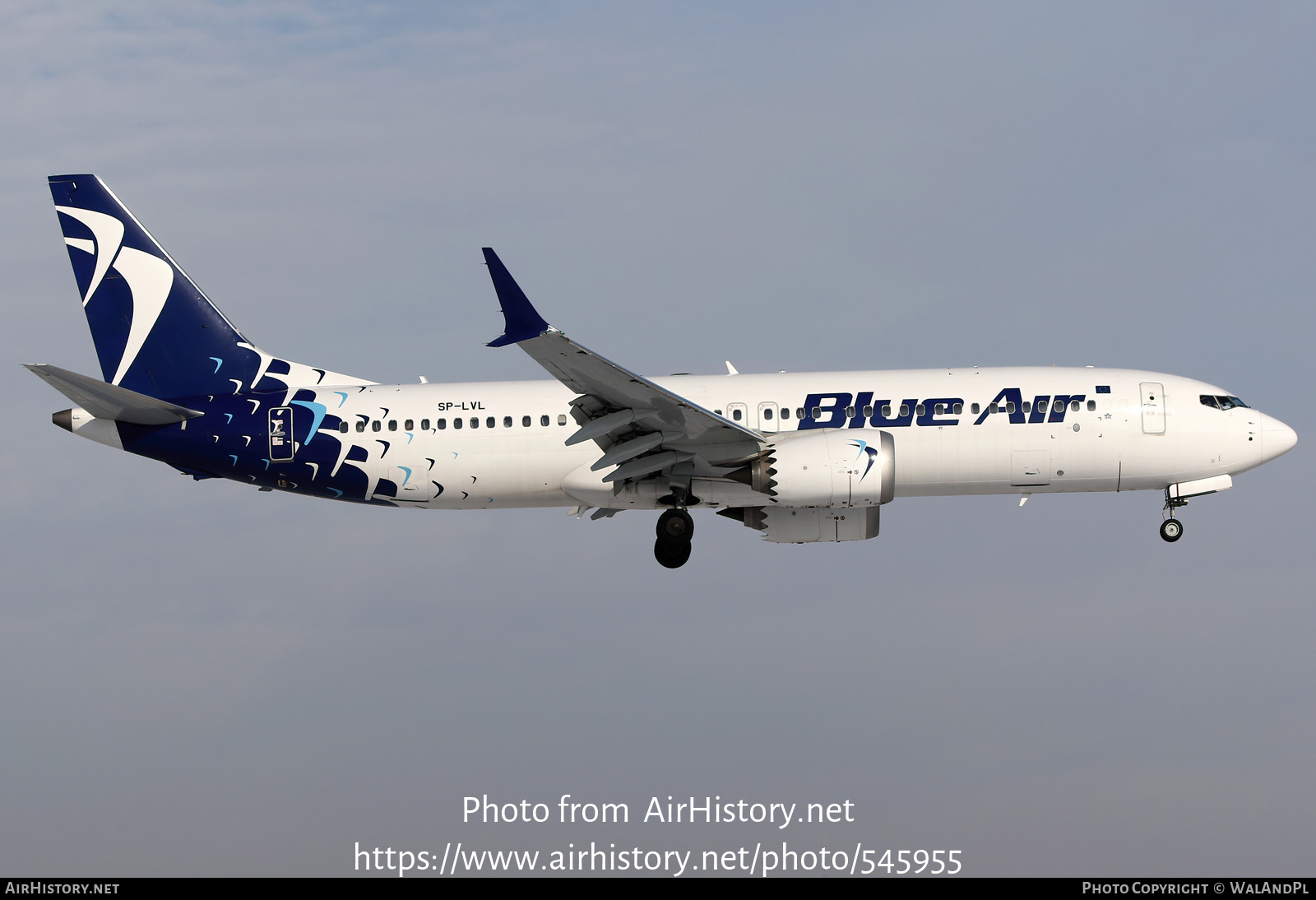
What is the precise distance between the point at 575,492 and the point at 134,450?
11.1 metres

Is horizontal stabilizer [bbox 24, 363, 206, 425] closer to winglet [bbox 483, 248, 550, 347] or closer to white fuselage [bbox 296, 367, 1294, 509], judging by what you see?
white fuselage [bbox 296, 367, 1294, 509]

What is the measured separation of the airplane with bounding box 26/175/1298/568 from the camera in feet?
102

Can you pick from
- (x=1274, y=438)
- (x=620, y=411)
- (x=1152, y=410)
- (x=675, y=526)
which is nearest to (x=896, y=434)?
(x=675, y=526)

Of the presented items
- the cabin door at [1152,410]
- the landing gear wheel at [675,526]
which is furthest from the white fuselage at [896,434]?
the landing gear wheel at [675,526]

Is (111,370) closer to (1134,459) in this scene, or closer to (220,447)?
(220,447)

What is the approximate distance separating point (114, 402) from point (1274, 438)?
94.9 ft

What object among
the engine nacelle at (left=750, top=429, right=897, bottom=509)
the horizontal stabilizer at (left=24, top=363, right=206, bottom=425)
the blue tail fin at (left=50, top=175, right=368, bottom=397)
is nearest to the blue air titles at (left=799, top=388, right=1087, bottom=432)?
the engine nacelle at (left=750, top=429, right=897, bottom=509)

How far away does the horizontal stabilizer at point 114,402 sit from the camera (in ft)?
97.6

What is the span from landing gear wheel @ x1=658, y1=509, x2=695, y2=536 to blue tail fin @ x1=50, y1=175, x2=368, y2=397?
8945mm

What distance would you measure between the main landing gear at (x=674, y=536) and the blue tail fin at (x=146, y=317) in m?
9.00

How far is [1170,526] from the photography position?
32.6 metres

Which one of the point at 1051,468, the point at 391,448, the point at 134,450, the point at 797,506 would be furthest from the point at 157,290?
the point at 1051,468

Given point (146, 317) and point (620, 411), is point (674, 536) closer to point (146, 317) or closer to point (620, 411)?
point (620, 411)

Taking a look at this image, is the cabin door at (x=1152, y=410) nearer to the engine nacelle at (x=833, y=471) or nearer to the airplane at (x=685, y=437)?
the airplane at (x=685, y=437)
